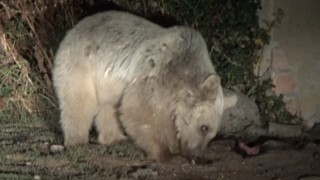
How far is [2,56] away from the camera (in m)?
12.0

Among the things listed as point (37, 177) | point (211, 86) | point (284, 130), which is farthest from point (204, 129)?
point (284, 130)

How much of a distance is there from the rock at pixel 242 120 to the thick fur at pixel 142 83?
173 centimetres

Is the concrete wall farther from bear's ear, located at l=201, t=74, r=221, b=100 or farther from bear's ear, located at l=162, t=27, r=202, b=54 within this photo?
bear's ear, located at l=201, t=74, r=221, b=100

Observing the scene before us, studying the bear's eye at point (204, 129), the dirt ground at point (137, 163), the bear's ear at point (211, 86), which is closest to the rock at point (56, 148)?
the dirt ground at point (137, 163)

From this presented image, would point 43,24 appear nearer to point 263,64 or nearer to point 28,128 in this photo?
point 28,128

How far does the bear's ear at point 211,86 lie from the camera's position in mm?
8164

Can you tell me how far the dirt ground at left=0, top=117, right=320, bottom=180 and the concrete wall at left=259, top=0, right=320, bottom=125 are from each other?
1141mm

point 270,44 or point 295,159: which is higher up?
point 270,44

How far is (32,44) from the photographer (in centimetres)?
1210

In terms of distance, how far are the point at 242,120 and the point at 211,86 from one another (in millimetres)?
2429

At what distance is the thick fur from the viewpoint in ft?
27.4

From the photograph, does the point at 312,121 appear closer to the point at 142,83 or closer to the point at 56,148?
the point at 142,83

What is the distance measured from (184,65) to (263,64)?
2.40 metres

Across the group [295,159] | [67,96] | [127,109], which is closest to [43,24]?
[67,96]
